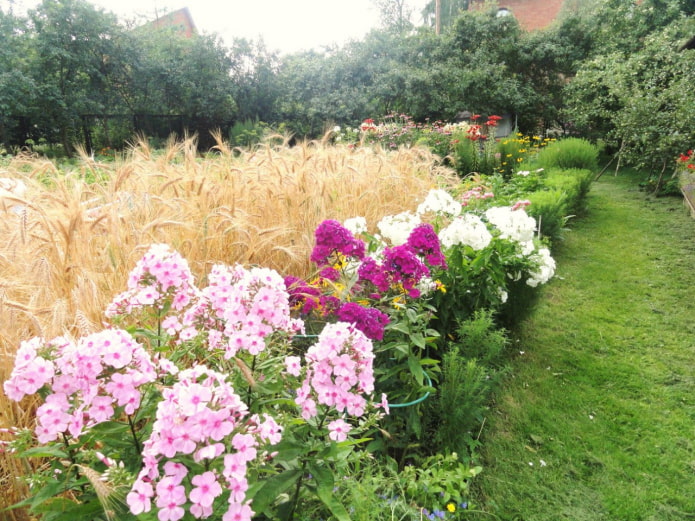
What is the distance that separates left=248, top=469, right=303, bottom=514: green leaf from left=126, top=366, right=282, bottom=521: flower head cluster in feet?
0.51

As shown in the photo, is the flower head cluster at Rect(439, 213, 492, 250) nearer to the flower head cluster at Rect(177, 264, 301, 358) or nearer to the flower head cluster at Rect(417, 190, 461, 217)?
the flower head cluster at Rect(417, 190, 461, 217)

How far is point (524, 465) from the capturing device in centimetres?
220

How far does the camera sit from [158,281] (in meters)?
1.18

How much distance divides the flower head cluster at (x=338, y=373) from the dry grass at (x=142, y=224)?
0.65 meters

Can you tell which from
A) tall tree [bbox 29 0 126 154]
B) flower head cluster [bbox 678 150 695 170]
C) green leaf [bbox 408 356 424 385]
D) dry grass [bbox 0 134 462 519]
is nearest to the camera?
dry grass [bbox 0 134 462 519]

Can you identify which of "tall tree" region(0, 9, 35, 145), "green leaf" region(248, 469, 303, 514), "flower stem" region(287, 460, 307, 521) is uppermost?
"tall tree" region(0, 9, 35, 145)

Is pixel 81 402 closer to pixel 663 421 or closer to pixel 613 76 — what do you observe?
pixel 663 421

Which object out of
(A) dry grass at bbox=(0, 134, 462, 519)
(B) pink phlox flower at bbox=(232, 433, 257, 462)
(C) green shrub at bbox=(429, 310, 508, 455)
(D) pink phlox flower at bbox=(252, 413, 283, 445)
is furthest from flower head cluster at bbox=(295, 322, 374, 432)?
(C) green shrub at bbox=(429, 310, 508, 455)

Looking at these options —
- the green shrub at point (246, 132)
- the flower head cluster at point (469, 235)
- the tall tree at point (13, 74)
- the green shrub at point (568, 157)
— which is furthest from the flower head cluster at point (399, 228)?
the tall tree at point (13, 74)

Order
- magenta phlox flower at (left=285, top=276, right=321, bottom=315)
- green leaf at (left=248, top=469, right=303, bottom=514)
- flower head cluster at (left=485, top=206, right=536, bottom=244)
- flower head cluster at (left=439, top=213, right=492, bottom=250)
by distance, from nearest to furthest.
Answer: green leaf at (left=248, top=469, right=303, bottom=514) → magenta phlox flower at (left=285, top=276, right=321, bottom=315) → flower head cluster at (left=439, top=213, right=492, bottom=250) → flower head cluster at (left=485, top=206, right=536, bottom=244)

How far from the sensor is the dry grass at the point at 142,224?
5.11ft

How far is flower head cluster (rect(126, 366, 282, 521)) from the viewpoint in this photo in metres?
0.77

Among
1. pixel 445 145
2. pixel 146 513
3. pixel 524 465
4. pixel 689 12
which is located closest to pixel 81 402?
pixel 146 513

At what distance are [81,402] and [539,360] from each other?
2.93 m
